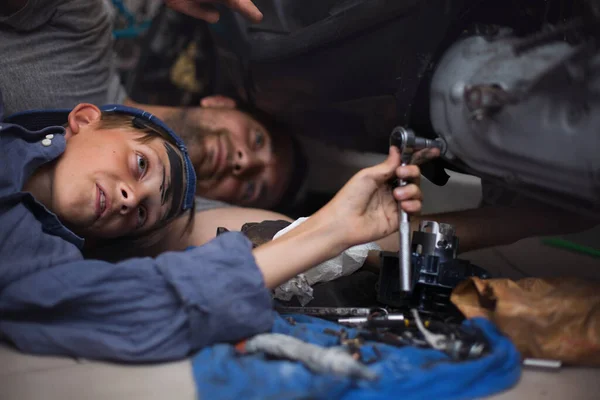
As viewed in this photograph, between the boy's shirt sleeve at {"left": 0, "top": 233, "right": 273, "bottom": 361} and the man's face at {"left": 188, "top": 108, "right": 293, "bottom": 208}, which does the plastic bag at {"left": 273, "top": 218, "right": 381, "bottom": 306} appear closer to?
the boy's shirt sleeve at {"left": 0, "top": 233, "right": 273, "bottom": 361}

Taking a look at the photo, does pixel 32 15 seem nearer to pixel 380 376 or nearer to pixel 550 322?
pixel 380 376

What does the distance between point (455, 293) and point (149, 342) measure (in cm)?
43

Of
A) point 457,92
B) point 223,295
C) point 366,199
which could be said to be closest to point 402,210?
point 366,199

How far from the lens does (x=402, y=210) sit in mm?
815

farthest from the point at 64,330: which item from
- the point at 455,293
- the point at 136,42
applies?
the point at 136,42

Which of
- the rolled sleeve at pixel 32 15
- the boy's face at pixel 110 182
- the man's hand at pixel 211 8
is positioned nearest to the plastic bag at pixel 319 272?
the boy's face at pixel 110 182

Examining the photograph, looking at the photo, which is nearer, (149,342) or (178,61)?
(149,342)

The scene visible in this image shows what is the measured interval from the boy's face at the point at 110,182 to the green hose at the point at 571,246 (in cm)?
83

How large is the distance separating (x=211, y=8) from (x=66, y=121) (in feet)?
1.22

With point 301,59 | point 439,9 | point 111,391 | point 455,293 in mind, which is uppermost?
point 439,9

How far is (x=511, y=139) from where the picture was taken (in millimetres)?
718

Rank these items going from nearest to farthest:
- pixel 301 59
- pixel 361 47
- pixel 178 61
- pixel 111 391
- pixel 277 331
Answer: pixel 111 391 → pixel 277 331 → pixel 361 47 → pixel 301 59 → pixel 178 61

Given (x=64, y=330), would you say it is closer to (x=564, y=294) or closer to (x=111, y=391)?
(x=111, y=391)

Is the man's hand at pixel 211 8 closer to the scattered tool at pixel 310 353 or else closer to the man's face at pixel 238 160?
the man's face at pixel 238 160
